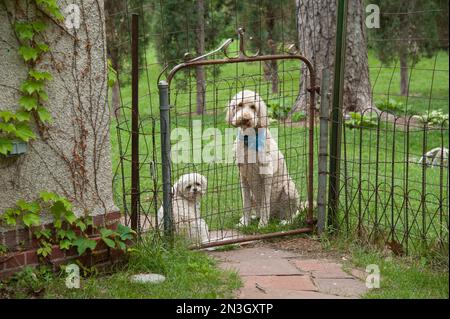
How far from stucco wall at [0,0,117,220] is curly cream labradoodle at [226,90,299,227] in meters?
1.46

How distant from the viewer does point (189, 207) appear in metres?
5.51

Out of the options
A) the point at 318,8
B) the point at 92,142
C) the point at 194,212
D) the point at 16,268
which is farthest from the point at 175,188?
the point at 318,8

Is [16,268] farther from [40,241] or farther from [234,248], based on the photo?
[234,248]

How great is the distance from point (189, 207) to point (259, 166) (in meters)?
0.85

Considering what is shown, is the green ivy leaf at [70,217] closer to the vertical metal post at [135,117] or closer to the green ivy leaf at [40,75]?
the vertical metal post at [135,117]

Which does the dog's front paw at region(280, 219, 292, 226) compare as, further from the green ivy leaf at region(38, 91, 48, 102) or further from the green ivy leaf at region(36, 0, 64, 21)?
the green ivy leaf at region(36, 0, 64, 21)

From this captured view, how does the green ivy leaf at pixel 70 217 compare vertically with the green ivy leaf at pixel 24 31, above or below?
below

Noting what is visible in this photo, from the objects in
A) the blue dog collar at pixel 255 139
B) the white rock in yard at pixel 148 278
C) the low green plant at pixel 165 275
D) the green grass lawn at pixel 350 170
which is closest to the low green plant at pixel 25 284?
the low green plant at pixel 165 275

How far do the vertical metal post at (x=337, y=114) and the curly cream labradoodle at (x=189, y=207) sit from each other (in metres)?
1.17

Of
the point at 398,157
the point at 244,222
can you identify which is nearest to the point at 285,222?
the point at 244,222

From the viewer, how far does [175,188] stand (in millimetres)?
5461

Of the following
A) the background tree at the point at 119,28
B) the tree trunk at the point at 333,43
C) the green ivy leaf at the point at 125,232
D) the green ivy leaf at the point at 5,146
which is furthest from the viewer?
the tree trunk at the point at 333,43

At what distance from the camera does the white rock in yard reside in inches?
173

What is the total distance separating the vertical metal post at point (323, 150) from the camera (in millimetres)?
5492
